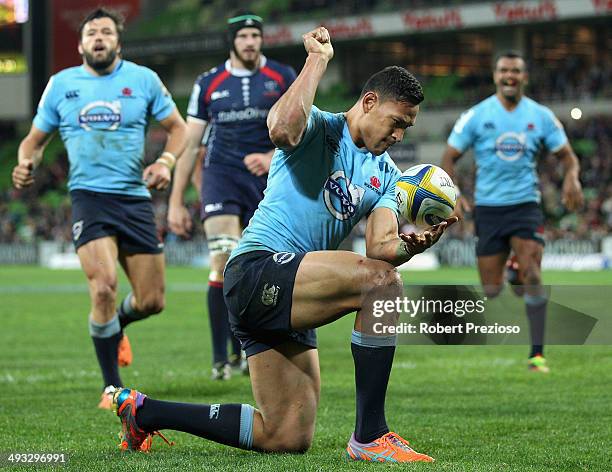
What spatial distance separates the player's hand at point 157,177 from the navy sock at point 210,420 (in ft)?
8.08

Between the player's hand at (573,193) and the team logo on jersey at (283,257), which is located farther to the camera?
the player's hand at (573,193)

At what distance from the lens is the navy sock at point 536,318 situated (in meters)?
9.70

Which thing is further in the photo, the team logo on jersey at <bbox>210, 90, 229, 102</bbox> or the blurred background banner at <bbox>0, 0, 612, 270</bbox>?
the blurred background banner at <bbox>0, 0, 612, 270</bbox>

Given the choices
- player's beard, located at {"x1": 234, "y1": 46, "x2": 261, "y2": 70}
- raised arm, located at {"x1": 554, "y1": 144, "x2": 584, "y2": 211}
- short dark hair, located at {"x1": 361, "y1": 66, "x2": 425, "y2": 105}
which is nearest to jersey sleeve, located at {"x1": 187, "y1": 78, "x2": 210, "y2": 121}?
player's beard, located at {"x1": 234, "y1": 46, "x2": 261, "y2": 70}

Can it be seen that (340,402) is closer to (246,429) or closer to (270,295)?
(246,429)

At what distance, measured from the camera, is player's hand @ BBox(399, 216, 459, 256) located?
4.95m

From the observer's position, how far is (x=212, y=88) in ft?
31.3

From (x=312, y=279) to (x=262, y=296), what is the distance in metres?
0.25

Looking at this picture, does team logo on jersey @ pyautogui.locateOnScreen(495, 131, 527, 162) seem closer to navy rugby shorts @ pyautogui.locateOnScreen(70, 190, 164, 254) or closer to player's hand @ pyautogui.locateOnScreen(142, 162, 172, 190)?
navy rugby shorts @ pyautogui.locateOnScreen(70, 190, 164, 254)

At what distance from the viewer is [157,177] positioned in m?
7.65

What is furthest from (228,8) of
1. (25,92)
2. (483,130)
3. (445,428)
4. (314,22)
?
(445,428)

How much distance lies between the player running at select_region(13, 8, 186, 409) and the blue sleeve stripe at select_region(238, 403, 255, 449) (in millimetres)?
2524

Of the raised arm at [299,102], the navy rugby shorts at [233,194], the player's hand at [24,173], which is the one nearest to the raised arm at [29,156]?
the player's hand at [24,173]

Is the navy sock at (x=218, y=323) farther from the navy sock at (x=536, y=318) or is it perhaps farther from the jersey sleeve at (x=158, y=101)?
the navy sock at (x=536, y=318)
